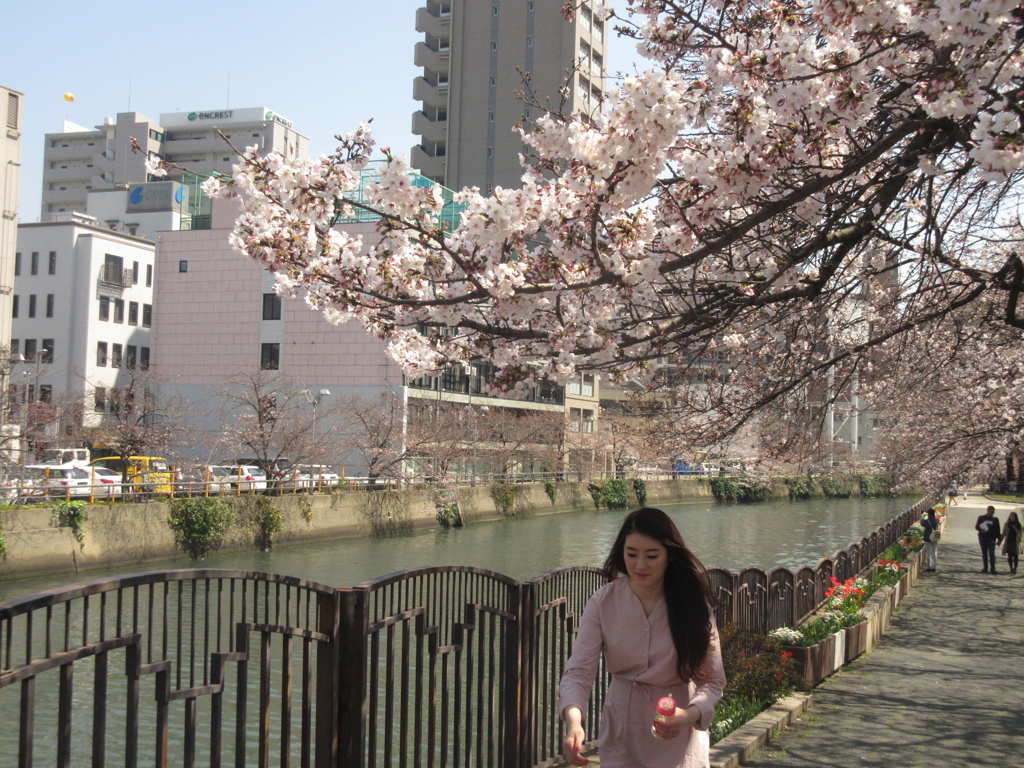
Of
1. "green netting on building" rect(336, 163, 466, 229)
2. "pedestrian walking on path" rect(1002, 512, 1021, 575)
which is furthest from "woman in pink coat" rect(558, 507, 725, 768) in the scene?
"pedestrian walking on path" rect(1002, 512, 1021, 575)

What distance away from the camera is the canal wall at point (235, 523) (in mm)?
25266

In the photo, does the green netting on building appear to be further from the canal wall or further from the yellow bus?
the canal wall

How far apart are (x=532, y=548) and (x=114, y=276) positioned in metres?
31.5

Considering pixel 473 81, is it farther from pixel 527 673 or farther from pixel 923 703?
pixel 527 673

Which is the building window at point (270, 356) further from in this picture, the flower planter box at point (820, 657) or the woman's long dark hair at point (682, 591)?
the woman's long dark hair at point (682, 591)

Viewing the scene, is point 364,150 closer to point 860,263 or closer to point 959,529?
point 860,263

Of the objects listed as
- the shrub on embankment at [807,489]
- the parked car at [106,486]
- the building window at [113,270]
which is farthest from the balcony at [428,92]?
the parked car at [106,486]

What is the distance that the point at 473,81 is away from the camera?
77.9 metres

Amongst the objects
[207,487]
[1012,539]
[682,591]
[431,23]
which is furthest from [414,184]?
[431,23]

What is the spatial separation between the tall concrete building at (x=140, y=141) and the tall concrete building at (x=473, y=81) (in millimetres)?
13661

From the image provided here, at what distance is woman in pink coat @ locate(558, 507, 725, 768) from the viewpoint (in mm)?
3801

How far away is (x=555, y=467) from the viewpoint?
5856 cm

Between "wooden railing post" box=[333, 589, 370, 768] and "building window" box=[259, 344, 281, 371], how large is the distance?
49.6 metres

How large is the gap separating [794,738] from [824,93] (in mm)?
5122
